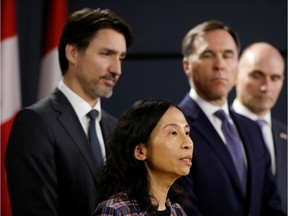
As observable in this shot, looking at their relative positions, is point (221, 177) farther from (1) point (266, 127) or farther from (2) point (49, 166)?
(1) point (266, 127)

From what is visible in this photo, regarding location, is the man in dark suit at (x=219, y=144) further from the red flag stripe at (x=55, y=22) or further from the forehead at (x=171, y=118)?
the red flag stripe at (x=55, y=22)

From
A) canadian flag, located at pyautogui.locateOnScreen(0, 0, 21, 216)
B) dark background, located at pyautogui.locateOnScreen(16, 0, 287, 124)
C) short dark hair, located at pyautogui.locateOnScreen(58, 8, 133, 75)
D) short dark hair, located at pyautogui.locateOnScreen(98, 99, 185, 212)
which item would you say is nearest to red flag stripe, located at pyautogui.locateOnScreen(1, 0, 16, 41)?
canadian flag, located at pyautogui.locateOnScreen(0, 0, 21, 216)

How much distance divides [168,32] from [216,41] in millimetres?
1026

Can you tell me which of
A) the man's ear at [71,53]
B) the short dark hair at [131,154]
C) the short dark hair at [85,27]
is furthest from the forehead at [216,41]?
the short dark hair at [131,154]

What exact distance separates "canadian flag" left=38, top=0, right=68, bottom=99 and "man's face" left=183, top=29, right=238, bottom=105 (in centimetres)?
92

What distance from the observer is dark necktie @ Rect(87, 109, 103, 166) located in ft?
7.78

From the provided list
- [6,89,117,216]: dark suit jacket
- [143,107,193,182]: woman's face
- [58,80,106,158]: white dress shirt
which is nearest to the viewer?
[143,107,193,182]: woman's face

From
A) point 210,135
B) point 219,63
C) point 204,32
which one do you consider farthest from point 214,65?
point 210,135

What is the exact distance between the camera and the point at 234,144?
2.62 m

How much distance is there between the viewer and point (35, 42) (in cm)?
361

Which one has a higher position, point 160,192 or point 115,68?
point 115,68

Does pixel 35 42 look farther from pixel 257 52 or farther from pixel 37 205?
pixel 37 205

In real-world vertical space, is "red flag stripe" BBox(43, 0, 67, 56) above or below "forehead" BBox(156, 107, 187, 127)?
above

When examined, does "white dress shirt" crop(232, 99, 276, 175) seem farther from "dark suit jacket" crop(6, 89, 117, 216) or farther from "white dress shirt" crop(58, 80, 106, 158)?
"dark suit jacket" crop(6, 89, 117, 216)
